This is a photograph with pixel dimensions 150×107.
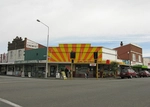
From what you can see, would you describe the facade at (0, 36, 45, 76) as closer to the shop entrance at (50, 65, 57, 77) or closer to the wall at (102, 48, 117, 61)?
the shop entrance at (50, 65, 57, 77)

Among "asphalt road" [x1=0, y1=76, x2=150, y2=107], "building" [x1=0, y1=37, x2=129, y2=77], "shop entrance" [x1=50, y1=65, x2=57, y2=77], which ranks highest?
"building" [x1=0, y1=37, x2=129, y2=77]

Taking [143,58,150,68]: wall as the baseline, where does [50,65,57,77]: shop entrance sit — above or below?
below

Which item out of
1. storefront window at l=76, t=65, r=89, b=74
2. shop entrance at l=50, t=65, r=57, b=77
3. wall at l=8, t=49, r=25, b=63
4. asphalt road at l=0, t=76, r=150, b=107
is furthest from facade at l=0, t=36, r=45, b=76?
asphalt road at l=0, t=76, r=150, b=107

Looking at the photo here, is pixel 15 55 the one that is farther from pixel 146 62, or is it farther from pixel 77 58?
pixel 146 62

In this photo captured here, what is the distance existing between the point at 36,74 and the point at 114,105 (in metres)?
34.5

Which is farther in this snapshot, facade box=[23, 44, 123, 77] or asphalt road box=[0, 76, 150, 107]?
facade box=[23, 44, 123, 77]

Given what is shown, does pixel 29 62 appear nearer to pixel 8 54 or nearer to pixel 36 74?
pixel 36 74

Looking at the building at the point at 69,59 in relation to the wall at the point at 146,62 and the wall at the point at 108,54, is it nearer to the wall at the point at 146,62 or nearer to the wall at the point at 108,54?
the wall at the point at 108,54

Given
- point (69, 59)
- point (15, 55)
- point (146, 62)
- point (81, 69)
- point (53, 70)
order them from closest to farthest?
point (69, 59)
point (81, 69)
point (53, 70)
point (15, 55)
point (146, 62)

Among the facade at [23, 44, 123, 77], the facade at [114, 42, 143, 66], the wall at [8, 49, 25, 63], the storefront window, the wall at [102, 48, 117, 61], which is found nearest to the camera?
the facade at [23, 44, 123, 77]

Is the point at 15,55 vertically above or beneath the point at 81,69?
above

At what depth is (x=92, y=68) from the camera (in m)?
38.9

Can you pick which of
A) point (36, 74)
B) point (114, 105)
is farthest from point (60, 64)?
point (114, 105)

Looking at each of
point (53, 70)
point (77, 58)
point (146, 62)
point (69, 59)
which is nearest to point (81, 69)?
point (77, 58)
